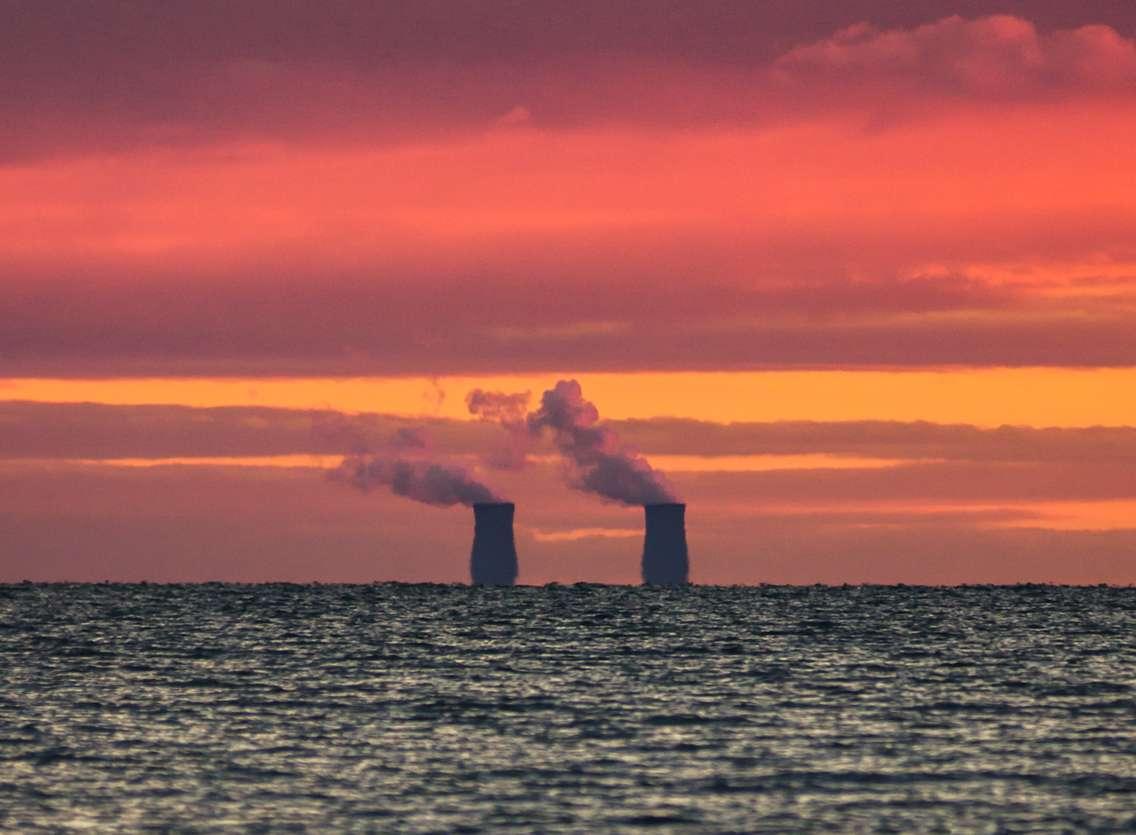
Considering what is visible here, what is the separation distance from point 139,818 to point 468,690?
33.7 metres

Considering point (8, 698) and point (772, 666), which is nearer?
point (8, 698)

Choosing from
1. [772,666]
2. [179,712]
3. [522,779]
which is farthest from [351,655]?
[522,779]

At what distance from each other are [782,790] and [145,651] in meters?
65.4

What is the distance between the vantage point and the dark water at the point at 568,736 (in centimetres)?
4631

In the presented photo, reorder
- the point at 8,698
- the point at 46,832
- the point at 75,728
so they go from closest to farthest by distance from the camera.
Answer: the point at 46,832
the point at 75,728
the point at 8,698

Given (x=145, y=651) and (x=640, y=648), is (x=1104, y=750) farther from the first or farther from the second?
(x=145, y=651)

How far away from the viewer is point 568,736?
60.9 m

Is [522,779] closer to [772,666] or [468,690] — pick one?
[468,690]

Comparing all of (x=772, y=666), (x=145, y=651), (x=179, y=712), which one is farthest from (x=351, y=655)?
(x=179, y=712)

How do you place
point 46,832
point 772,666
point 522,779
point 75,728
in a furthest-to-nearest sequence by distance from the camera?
point 772,666, point 75,728, point 522,779, point 46,832

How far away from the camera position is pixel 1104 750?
5697 centimetres

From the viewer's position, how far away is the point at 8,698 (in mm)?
74562

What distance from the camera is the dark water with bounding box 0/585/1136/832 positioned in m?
46.3

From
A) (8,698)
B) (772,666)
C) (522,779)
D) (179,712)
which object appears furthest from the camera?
(772,666)
